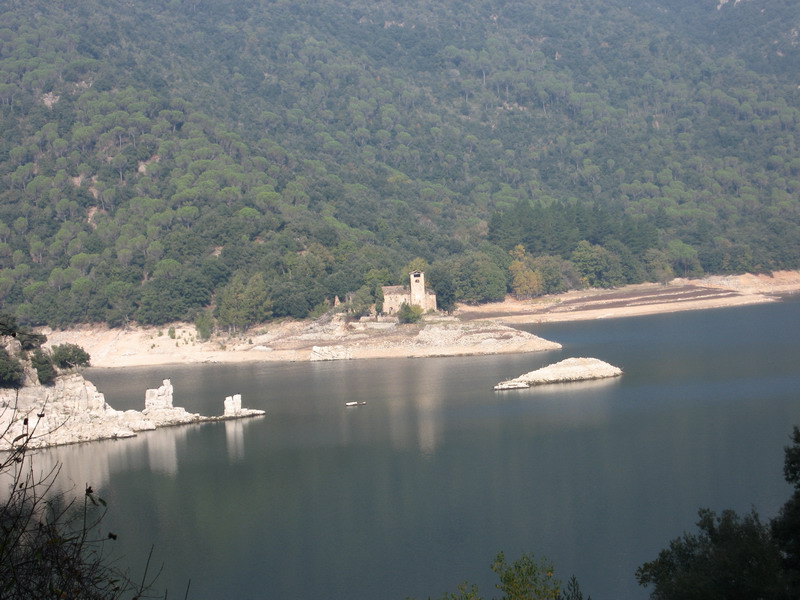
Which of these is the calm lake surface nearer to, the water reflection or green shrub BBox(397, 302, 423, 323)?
the water reflection

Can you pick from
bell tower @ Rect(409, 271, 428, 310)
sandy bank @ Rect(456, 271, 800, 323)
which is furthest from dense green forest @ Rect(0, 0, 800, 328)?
bell tower @ Rect(409, 271, 428, 310)

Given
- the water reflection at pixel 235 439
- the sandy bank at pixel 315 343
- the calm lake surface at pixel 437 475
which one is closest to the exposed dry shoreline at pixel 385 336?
the sandy bank at pixel 315 343

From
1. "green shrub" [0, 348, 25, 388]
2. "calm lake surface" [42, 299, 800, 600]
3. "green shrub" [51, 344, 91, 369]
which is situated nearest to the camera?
"calm lake surface" [42, 299, 800, 600]

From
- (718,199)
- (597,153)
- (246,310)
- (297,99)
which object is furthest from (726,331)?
(297,99)

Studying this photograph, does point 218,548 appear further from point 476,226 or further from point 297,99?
point 297,99

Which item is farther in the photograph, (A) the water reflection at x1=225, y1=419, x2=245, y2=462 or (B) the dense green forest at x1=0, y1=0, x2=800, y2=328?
(B) the dense green forest at x1=0, y1=0, x2=800, y2=328

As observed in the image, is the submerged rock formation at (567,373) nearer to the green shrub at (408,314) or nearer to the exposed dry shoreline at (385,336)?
the exposed dry shoreline at (385,336)
